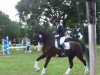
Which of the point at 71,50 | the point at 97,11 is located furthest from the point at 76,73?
the point at 97,11

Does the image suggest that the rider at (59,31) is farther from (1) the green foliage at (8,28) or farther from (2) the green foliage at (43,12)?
(1) the green foliage at (8,28)

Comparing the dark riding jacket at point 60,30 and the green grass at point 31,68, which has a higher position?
the dark riding jacket at point 60,30

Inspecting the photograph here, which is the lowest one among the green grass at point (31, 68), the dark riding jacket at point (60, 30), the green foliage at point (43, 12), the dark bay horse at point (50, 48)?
the green grass at point (31, 68)

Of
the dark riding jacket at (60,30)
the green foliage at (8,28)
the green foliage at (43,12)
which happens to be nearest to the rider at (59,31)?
the dark riding jacket at (60,30)

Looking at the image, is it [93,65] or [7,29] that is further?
[7,29]

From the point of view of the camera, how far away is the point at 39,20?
4500 cm

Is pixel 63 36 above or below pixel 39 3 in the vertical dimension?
below

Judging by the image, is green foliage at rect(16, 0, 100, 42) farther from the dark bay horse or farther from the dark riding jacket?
the dark riding jacket

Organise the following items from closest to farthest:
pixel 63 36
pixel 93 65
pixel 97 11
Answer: pixel 93 65 < pixel 97 11 < pixel 63 36

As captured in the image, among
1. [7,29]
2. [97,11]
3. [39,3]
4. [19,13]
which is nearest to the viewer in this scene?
[97,11]

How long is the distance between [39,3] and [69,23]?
8.69m

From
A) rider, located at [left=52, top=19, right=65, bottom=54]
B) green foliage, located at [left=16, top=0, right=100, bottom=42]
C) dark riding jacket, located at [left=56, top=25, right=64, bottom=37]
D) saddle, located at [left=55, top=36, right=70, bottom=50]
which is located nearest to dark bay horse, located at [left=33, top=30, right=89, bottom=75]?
saddle, located at [left=55, top=36, right=70, bottom=50]

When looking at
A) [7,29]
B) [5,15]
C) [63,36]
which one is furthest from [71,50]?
[5,15]

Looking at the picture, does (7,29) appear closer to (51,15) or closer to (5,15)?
(5,15)
